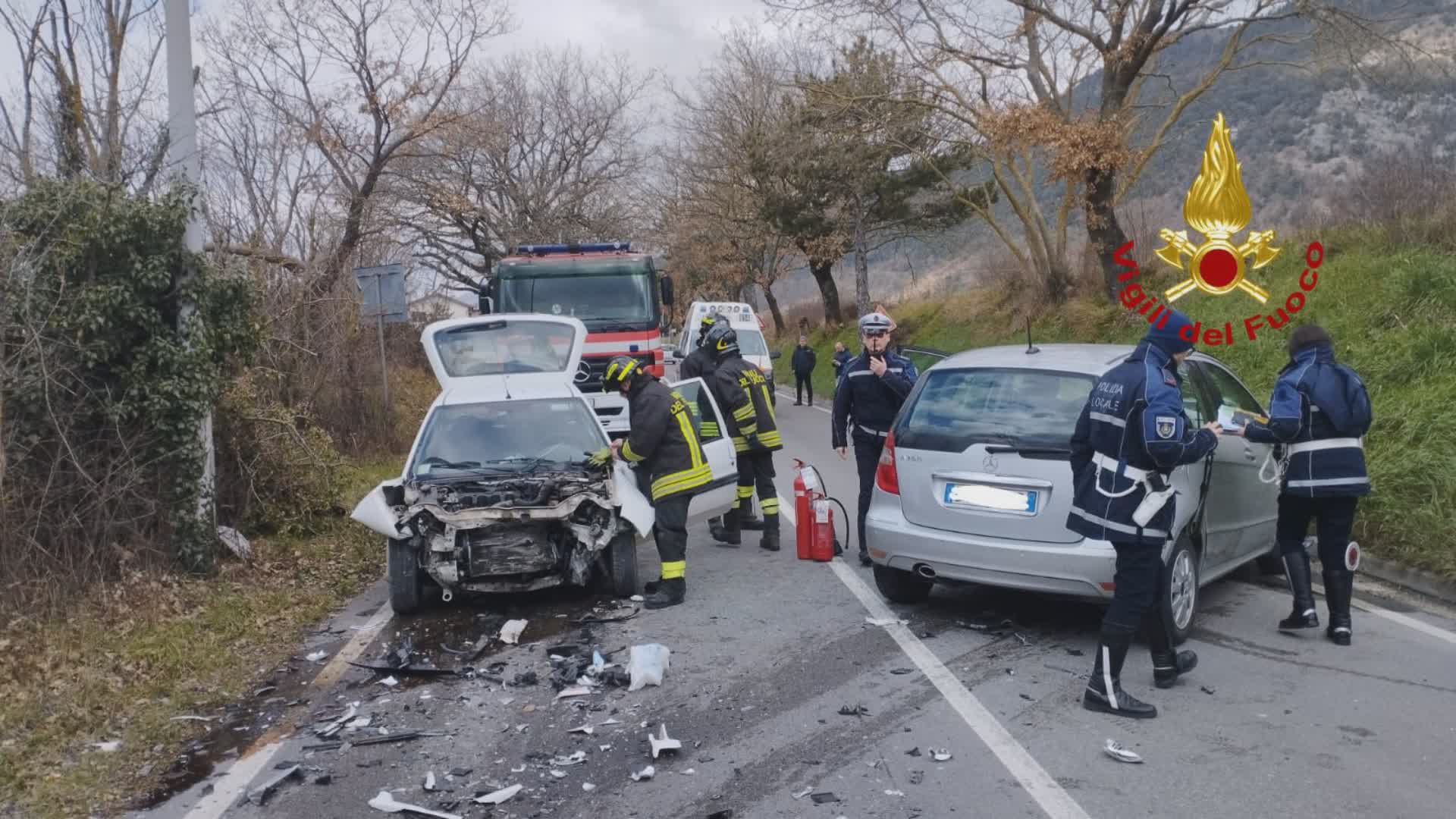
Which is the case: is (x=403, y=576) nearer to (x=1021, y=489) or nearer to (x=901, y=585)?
(x=901, y=585)

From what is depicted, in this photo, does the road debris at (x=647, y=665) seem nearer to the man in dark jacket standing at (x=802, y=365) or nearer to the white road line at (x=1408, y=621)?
the white road line at (x=1408, y=621)

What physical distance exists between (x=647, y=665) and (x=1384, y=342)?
9.99 metres

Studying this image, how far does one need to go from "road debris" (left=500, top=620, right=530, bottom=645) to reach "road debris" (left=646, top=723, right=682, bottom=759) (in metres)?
1.89

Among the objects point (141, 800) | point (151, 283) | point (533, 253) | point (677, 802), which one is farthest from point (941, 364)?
point (533, 253)

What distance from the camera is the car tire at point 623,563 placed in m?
7.25

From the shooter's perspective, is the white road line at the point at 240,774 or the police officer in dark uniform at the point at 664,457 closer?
the white road line at the point at 240,774

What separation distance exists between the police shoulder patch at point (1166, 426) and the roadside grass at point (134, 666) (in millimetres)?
4530

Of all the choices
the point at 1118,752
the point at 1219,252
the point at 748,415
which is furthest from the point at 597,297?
the point at 1118,752

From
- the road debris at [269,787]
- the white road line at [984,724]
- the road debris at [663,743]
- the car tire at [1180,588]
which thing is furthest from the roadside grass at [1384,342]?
the road debris at [269,787]

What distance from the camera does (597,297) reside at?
15.7m

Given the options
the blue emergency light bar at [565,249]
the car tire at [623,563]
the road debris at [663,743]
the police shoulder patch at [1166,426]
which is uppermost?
the blue emergency light bar at [565,249]

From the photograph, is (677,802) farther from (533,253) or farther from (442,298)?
(442,298)

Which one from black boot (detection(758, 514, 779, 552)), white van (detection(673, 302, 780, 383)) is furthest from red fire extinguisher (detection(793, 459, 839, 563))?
white van (detection(673, 302, 780, 383))

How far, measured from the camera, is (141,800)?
14.6 feet
